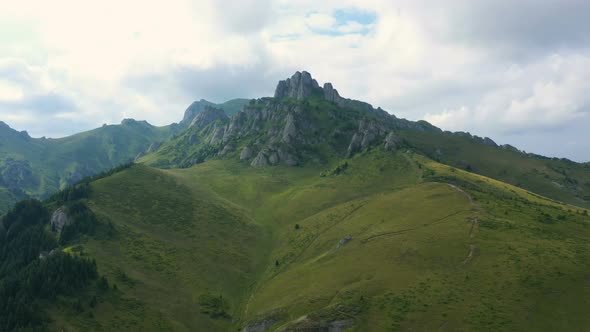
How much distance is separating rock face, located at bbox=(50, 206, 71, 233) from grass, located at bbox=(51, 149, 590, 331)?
9887 millimetres

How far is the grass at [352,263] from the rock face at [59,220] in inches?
389

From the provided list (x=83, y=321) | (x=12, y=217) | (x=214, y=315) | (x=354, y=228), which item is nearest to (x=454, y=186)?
(x=354, y=228)

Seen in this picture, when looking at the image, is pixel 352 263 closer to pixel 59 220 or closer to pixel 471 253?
pixel 471 253

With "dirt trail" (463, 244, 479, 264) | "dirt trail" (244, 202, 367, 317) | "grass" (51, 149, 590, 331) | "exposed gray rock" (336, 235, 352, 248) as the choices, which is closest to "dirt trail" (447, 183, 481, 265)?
"dirt trail" (463, 244, 479, 264)

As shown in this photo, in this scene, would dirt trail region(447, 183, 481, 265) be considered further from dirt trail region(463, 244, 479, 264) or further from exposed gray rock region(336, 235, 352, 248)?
exposed gray rock region(336, 235, 352, 248)

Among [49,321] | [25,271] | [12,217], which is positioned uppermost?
[12,217]

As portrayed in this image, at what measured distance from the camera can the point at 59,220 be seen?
407ft

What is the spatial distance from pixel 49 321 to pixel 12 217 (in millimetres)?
74855

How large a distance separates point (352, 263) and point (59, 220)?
9716 centimetres

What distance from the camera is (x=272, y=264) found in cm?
12612

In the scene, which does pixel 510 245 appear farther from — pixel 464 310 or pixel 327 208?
pixel 327 208

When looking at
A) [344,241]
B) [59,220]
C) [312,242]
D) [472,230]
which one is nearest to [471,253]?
[472,230]

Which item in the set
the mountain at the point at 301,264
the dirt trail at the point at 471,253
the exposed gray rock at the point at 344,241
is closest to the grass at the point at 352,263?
the dirt trail at the point at 471,253

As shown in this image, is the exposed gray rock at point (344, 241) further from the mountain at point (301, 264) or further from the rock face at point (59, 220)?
the rock face at point (59, 220)
